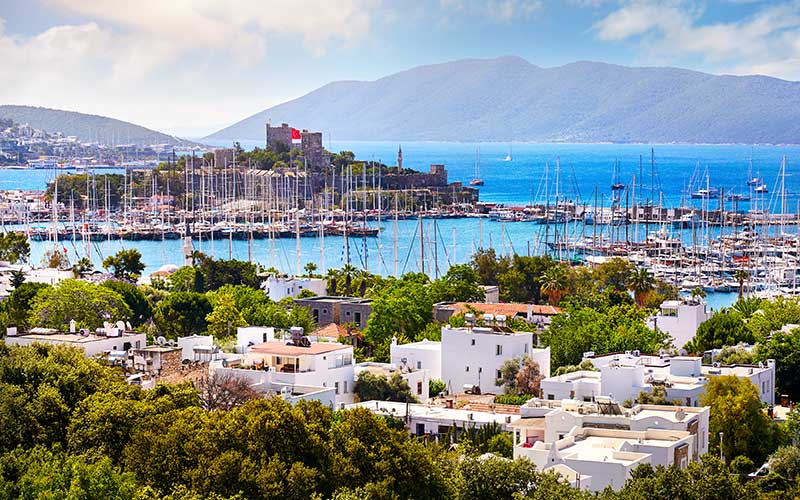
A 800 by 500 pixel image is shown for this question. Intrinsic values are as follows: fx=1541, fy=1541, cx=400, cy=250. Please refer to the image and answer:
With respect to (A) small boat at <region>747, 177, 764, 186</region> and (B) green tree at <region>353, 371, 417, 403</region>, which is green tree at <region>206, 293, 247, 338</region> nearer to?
(B) green tree at <region>353, 371, 417, 403</region>

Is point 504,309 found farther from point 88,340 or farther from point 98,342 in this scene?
point 88,340

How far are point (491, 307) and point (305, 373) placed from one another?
14.4 metres

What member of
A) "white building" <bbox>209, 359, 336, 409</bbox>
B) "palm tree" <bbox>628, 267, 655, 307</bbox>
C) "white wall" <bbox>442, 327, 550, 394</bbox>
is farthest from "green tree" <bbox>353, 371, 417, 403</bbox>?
"palm tree" <bbox>628, 267, 655, 307</bbox>

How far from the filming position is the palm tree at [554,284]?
2094 inches

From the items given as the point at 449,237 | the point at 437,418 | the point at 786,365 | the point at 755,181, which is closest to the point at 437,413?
the point at 437,418

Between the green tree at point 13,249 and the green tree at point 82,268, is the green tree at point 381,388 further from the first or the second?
the green tree at point 13,249

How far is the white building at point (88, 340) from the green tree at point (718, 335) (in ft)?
44.3

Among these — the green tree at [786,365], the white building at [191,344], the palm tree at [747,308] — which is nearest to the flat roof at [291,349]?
the white building at [191,344]

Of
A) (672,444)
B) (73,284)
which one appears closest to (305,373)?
(672,444)

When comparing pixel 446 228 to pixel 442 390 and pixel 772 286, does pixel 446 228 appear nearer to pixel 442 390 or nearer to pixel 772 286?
pixel 772 286

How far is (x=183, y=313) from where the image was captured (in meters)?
46.8

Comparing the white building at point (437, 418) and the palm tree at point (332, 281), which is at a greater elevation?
the palm tree at point (332, 281)

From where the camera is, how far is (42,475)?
21.1m

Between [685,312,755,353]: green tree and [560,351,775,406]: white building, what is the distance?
407 centimetres
